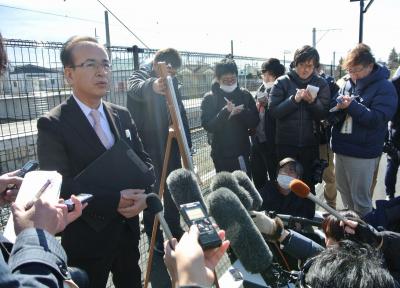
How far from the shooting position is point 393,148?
4.41 metres

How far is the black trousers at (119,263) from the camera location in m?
2.09

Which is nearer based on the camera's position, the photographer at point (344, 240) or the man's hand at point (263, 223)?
the photographer at point (344, 240)

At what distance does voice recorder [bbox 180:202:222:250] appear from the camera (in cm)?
110

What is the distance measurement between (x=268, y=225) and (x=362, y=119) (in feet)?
6.32

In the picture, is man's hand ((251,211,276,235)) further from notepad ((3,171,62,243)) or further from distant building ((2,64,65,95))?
distant building ((2,64,65,95))

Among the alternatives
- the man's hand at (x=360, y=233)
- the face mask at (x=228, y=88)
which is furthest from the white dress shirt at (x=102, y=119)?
the face mask at (x=228, y=88)

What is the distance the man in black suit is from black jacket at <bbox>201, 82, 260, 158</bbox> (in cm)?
186

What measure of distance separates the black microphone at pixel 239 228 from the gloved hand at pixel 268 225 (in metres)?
0.35

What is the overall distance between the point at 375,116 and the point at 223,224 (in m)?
2.49

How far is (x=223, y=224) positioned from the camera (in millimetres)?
1524

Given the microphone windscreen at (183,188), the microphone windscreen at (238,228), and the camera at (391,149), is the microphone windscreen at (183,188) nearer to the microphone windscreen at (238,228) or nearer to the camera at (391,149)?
the microphone windscreen at (238,228)

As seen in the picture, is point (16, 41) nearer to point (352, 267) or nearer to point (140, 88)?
point (140, 88)

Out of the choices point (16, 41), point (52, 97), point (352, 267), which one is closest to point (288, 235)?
point (352, 267)

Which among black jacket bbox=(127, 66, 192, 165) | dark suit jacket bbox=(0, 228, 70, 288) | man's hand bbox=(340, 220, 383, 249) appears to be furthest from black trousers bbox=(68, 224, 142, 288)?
black jacket bbox=(127, 66, 192, 165)
